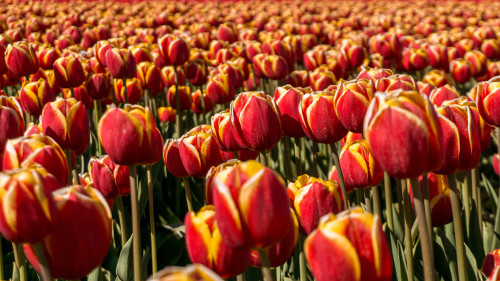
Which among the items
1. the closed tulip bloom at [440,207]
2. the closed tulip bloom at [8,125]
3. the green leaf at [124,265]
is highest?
the closed tulip bloom at [8,125]

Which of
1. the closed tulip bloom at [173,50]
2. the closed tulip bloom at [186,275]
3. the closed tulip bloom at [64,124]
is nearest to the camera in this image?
the closed tulip bloom at [186,275]

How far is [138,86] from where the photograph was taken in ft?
12.3

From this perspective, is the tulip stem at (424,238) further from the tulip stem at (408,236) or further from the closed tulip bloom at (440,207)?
the closed tulip bloom at (440,207)

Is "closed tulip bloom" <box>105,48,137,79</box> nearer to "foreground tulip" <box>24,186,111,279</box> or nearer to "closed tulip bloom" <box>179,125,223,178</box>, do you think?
"closed tulip bloom" <box>179,125,223,178</box>

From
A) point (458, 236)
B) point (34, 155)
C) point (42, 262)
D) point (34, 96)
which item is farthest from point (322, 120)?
point (34, 96)

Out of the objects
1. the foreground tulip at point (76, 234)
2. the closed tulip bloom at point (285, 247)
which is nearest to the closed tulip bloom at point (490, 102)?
the closed tulip bloom at point (285, 247)

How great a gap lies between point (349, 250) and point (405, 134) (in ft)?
0.88

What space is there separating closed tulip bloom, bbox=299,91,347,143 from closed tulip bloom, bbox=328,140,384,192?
0.33 ft

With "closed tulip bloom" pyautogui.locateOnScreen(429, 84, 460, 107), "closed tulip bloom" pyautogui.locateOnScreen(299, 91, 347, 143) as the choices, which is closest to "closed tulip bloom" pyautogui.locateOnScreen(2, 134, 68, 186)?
"closed tulip bloom" pyautogui.locateOnScreen(299, 91, 347, 143)

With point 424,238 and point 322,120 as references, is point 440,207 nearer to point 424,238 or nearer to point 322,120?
point 322,120

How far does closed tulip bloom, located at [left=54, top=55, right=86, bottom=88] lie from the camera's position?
10.3 feet

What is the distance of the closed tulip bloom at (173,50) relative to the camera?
11.8 feet

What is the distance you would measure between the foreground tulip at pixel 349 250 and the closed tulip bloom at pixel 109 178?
3.81 ft

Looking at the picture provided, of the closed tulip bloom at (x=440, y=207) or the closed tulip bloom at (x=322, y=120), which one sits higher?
the closed tulip bloom at (x=322, y=120)
